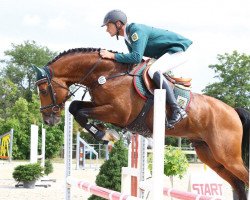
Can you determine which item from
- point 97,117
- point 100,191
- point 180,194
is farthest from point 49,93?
point 180,194

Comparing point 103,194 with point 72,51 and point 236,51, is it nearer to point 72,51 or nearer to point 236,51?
point 72,51

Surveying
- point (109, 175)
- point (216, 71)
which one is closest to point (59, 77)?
point (109, 175)

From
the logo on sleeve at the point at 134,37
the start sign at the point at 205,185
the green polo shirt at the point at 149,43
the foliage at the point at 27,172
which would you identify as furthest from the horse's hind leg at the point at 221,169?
the foliage at the point at 27,172

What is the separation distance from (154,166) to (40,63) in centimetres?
5425

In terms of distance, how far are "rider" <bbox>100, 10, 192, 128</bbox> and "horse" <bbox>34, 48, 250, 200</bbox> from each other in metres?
0.12

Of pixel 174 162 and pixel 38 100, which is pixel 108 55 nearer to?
pixel 174 162

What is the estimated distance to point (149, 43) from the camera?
4.24 m

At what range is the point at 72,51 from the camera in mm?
4391

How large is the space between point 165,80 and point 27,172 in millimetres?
8721

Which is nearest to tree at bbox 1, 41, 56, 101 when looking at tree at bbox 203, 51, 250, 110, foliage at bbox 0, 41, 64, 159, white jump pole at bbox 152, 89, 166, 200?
foliage at bbox 0, 41, 64, 159

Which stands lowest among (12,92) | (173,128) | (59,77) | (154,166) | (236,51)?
(154,166)

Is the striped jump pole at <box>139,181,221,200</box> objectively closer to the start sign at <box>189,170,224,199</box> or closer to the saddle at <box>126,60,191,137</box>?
the saddle at <box>126,60,191,137</box>

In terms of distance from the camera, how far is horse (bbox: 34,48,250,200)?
13.5 ft

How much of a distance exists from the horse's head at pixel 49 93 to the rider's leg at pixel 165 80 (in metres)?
0.75
